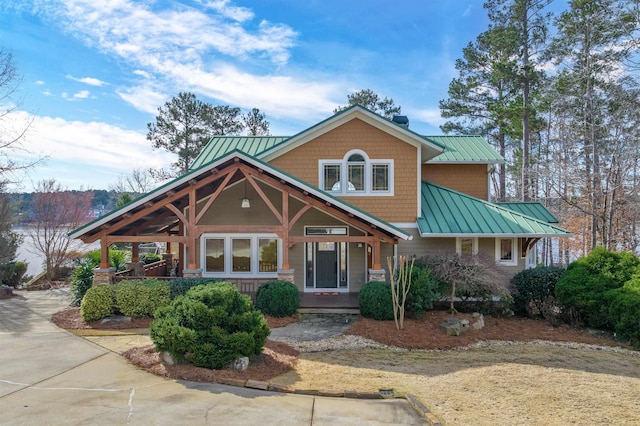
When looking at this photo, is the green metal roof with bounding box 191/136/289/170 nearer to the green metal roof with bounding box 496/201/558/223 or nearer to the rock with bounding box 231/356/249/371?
the green metal roof with bounding box 496/201/558/223

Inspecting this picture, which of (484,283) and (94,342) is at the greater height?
(484,283)

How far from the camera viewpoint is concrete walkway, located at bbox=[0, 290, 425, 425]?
16.3 ft

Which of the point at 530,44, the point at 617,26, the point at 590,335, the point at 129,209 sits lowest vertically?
the point at 590,335

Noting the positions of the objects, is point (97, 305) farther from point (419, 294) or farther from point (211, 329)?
point (419, 294)

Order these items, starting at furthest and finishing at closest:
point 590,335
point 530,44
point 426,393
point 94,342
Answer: point 530,44 → point 590,335 → point 94,342 → point 426,393

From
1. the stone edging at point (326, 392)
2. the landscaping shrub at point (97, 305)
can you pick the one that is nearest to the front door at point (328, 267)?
the landscaping shrub at point (97, 305)

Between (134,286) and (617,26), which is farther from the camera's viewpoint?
(617,26)

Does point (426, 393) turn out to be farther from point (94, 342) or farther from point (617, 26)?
point (617, 26)

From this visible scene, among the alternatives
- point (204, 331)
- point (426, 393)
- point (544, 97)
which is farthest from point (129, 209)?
point (544, 97)

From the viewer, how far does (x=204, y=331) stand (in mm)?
A: 6918

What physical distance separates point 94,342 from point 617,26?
924 inches

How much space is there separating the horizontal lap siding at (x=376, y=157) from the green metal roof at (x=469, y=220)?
2.80 ft

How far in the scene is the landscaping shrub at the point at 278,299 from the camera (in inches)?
428

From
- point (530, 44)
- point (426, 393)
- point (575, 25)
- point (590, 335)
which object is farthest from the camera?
point (530, 44)
